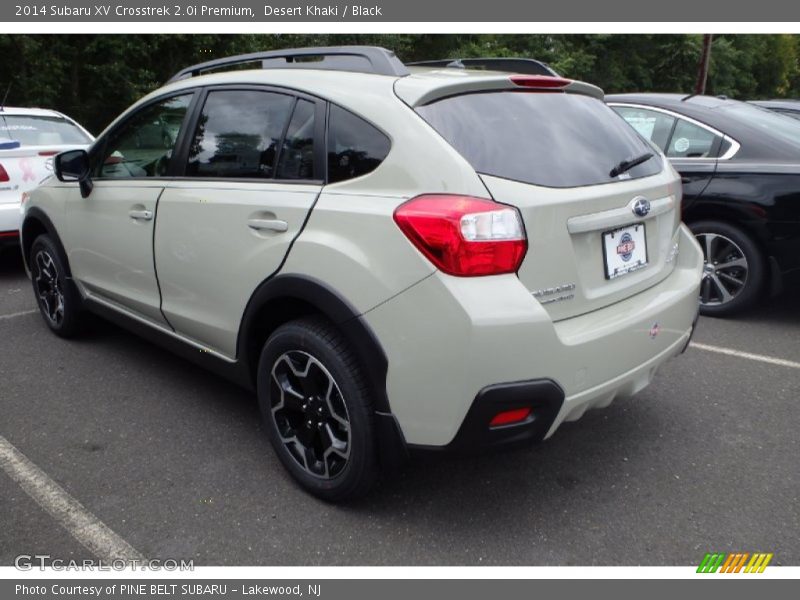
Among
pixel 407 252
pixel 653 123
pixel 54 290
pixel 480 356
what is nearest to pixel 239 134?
pixel 407 252

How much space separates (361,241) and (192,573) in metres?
1.26

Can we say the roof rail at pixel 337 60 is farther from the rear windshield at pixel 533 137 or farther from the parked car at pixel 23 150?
the parked car at pixel 23 150

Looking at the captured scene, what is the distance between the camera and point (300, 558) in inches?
94.9

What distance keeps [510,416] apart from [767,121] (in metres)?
4.12

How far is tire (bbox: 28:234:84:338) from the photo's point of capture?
14.0 feet

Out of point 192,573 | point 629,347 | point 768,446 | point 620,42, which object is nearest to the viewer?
point 192,573

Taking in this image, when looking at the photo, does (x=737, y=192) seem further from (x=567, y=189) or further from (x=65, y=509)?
(x=65, y=509)

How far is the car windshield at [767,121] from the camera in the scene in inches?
193

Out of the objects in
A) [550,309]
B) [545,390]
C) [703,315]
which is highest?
[550,309]

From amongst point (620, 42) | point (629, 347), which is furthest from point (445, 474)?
point (620, 42)

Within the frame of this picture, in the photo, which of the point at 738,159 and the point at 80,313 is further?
the point at 738,159

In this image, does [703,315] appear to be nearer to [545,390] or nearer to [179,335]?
[545,390]

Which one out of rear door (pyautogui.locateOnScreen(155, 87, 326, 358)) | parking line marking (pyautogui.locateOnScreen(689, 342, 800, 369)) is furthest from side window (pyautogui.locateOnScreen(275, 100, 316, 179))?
parking line marking (pyautogui.locateOnScreen(689, 342, 800, 369))

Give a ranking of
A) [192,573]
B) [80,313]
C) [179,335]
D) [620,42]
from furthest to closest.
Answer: [620,42] < [80,313] < [179,335] < [192,573]
